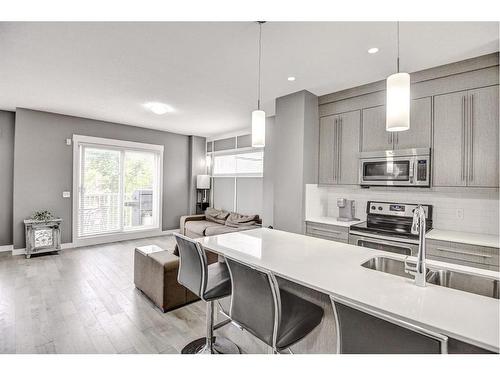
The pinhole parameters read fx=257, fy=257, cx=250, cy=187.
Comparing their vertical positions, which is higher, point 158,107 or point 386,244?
point 158,107

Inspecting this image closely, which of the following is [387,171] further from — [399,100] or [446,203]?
[399,100]

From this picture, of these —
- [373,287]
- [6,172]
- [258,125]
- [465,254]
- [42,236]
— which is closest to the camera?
[373,287]

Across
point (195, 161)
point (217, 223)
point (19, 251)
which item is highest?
point (195, 161)

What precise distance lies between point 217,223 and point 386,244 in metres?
3.81

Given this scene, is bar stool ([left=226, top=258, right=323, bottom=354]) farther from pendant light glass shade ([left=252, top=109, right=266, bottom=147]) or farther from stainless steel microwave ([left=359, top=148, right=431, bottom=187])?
stainless steel microwave ([left=359, top=148, right=431, bottom=187])

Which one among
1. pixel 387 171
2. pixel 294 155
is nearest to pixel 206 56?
pixel 294 155

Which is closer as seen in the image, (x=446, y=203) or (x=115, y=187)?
(x=446, y=203)

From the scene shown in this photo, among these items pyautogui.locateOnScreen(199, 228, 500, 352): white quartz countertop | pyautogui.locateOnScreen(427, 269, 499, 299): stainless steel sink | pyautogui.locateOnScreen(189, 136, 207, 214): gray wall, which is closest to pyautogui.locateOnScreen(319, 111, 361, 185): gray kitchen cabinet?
pyautogui.locateOnScreen(199, 228, 500, 352): white quartz countertop

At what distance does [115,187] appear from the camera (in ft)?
18.9

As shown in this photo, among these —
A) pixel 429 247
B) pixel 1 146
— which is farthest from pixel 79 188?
pixel 429 247

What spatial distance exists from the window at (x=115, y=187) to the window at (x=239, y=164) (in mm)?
1477

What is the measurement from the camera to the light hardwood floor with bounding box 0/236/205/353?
7.14 ft

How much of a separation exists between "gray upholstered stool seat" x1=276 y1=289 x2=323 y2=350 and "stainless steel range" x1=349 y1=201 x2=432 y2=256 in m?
1.66

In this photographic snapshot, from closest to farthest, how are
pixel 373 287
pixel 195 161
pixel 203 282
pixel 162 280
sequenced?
1. pixel 373 287
2. pixel 203 282
3. pixel 162 280
4. pixel 195 161
